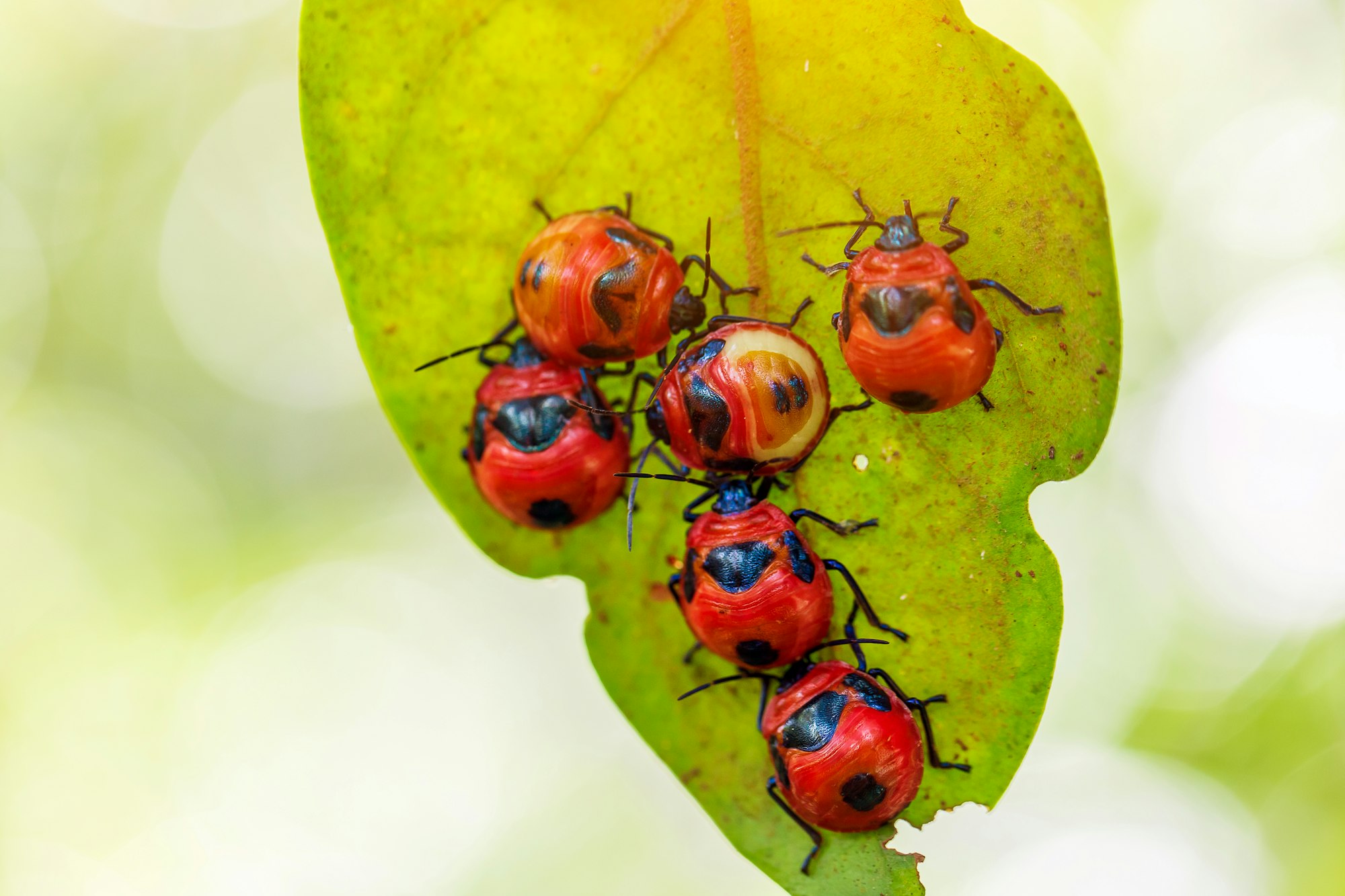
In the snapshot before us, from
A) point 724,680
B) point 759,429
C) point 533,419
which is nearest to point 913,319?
point 759,429

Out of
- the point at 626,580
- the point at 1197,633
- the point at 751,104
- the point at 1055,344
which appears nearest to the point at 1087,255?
the point at 1055,344

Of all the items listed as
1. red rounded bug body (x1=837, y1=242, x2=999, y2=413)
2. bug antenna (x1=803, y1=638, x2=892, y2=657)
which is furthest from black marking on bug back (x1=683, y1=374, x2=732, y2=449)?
bug antenna (x1=803, y1=638, x2=892, y2=657)

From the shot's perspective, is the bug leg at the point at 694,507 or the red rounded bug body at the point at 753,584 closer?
the red rounded bug body at the point at 753,584

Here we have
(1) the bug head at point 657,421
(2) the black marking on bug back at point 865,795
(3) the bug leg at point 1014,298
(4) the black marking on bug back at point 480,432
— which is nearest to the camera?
(3) the bug leg at point 1014,298

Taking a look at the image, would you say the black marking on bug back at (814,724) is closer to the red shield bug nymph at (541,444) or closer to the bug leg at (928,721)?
the bug leg at (928,721)

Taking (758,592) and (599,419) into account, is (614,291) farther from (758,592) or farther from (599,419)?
(758,592)

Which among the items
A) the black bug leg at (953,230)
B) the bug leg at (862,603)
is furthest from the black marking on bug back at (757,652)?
the black bug leg at (953,230)
